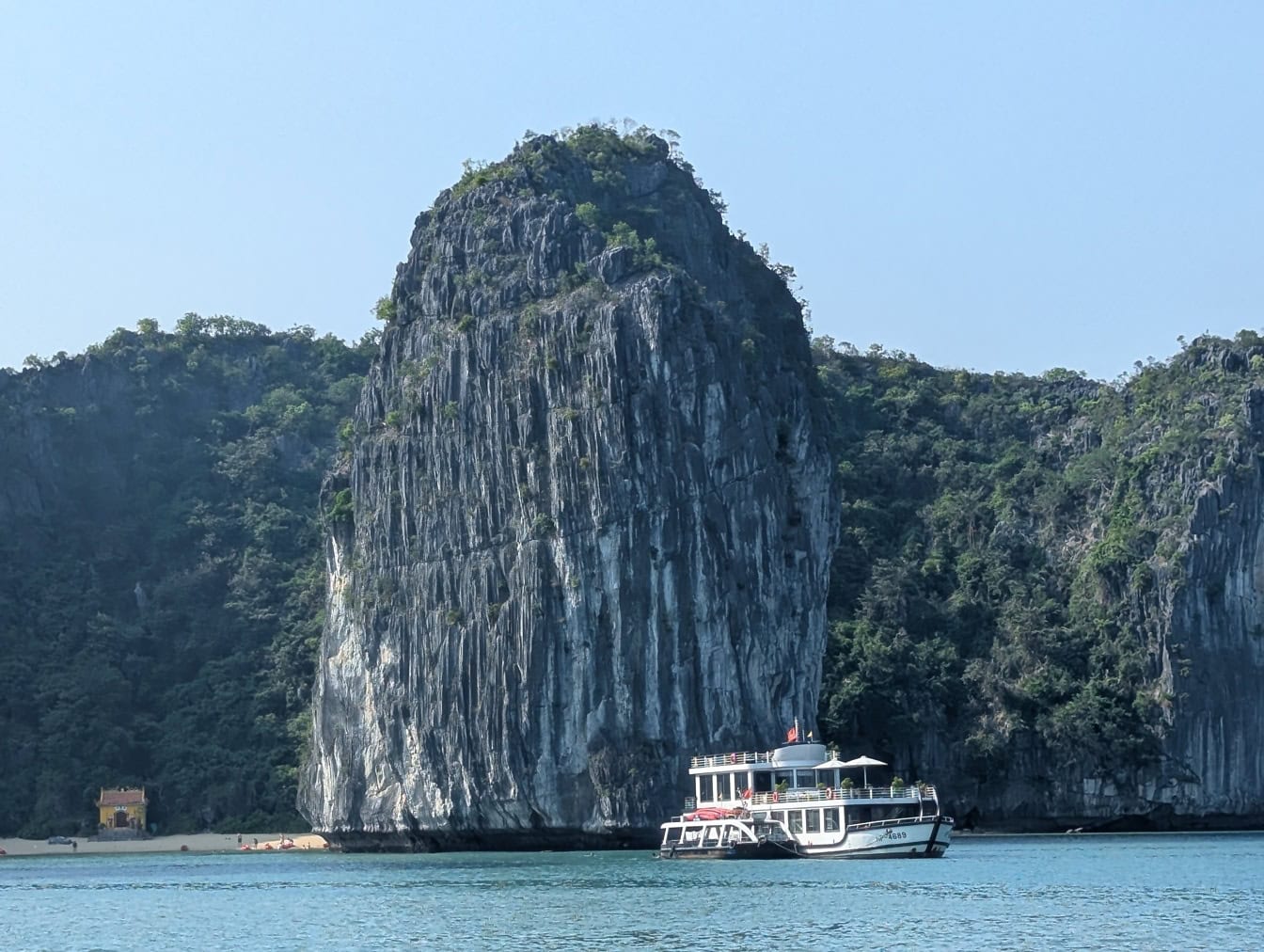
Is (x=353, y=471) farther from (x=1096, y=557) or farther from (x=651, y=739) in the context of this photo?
(x=1096, y=557)

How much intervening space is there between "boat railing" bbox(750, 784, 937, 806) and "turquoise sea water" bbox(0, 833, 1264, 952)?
8.31ft

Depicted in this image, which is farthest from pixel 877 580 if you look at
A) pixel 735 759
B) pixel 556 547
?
pixel 735 759

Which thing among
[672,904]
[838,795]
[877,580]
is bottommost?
[672,904]

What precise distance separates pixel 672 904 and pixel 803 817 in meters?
20.9

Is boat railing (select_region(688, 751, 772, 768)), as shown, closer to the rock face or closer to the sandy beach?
the rock face

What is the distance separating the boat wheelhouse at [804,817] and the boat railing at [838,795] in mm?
32

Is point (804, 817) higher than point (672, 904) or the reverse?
higher

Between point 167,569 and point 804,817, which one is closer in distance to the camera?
point 804,817

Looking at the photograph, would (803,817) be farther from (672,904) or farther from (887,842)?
→ (672,904)

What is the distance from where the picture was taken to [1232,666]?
106m

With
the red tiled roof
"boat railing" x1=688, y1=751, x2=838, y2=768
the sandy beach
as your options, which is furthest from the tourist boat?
the red tiled roof

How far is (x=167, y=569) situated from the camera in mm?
133875

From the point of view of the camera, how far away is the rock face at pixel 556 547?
88562 millimetres

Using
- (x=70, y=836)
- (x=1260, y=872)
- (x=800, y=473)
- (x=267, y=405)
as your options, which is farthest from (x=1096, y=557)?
(x=267, y=405)
